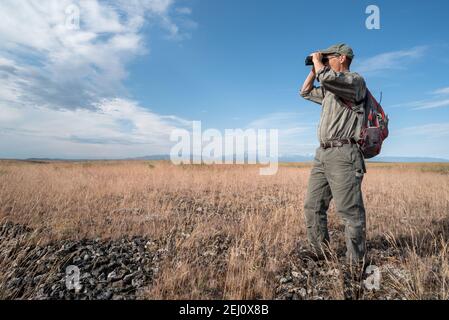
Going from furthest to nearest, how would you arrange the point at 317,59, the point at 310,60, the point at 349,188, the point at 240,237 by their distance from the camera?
the point at 240,237, the point at 310,60, the point at 317,59, the point at 349,188

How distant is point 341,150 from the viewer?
3291mm

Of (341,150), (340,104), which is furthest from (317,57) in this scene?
(341,150)

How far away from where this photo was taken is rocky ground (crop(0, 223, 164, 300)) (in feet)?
9.44

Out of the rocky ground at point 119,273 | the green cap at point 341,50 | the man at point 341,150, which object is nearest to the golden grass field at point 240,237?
the rocky ground at point 119,273

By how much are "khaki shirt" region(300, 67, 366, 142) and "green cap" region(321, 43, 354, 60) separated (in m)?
0.36

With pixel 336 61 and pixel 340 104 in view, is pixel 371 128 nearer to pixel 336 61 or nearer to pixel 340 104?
pixel 340 104

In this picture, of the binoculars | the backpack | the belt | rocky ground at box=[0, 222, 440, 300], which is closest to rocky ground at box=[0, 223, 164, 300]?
rocky ground at box=[0, 222, 440, 300]

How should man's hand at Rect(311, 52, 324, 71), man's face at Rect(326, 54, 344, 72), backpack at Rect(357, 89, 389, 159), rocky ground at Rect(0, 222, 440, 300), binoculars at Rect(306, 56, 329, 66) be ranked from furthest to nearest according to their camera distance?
1. binoculars at Rect(306, 56, 329, 66)
2. man's face at Rect(326, 54, 344, 72)
3. man's hand at Rect(311, 52, 324, 71)
4. backpack at Rect(357, 89, 389, 159)
5. rocky ground at Rect(0, 222, 440, 300)

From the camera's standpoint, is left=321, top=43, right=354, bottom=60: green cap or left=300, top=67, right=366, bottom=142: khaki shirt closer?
left=300, top=67, right=366, bottom=142: khaki shirt

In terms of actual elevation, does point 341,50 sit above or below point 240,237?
above

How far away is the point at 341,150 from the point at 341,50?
1345 mm

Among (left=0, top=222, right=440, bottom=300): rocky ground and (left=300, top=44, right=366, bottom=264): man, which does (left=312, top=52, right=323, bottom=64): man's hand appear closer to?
(left=300, top=44, right=366, bottom=264): man

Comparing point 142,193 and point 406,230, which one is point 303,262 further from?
point 142,193

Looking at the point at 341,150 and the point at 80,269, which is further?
the point at 80,269
